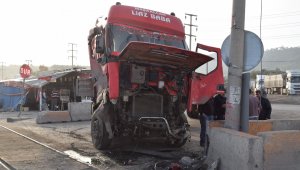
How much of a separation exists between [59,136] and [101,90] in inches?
135

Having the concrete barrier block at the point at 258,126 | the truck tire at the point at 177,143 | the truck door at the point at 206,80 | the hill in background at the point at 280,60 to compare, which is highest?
the hill in background at the point at 280,60

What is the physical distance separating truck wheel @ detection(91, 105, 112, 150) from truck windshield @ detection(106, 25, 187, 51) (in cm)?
174

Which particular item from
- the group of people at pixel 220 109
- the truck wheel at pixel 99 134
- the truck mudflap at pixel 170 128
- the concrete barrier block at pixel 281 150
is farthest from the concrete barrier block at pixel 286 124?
the truck wheel at pixel 99 134

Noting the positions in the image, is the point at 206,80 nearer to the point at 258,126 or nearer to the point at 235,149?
the point at 258,126

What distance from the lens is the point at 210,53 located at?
940 centimetres

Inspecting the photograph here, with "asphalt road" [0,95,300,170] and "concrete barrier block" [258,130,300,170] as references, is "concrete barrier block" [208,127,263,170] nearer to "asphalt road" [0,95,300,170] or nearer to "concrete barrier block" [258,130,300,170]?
"concrete barrier block" [258,130,300,170]

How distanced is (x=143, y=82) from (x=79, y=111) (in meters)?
9.86

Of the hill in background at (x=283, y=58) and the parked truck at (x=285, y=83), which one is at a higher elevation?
the hill in background at (x=283, y=58)

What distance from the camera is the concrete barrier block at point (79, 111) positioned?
18016 millimetres

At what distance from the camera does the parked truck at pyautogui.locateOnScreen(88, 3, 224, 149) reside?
342 inches

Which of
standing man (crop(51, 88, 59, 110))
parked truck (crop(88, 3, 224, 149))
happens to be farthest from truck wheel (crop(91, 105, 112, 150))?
standing man (crop(51, 88, 59, 110))

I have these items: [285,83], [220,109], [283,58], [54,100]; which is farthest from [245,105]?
[283,58]

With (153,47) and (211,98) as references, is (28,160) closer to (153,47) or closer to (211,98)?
(153,47)

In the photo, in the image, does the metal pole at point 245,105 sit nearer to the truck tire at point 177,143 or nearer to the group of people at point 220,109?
the group of people at point 220,109
